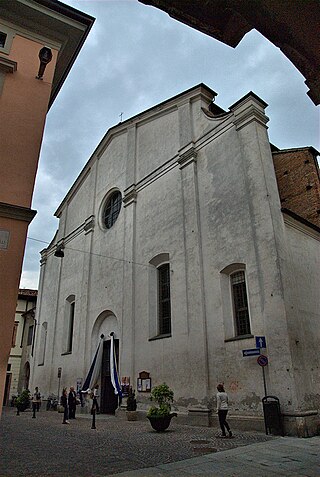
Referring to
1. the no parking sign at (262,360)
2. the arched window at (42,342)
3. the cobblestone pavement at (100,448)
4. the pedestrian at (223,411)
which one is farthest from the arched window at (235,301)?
the arched window at (42,342)

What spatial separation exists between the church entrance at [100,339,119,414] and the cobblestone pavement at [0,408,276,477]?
6566 mm

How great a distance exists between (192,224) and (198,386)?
245 inches

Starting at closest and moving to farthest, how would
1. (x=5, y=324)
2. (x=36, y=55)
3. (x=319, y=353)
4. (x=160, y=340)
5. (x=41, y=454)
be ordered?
(x=5, y=324) < (x=41, y=454) < (x=36, y=55) < (x=319, y=353) < (x=160, y=340)

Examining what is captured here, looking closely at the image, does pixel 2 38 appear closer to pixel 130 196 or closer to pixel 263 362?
pixel 263 362

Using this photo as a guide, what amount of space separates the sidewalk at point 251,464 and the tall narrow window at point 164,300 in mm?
7883

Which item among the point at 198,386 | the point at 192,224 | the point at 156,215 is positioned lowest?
the point at 198,386

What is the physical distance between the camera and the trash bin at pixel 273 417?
958 cm

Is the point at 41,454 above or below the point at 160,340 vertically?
below

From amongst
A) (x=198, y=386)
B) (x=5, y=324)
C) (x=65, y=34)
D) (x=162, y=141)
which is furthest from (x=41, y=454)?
(x=162, y=141)

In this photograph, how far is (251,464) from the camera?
637 cm

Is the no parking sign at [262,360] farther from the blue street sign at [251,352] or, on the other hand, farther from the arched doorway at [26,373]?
the arched doorway at [26,373]

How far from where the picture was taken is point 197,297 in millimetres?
13586

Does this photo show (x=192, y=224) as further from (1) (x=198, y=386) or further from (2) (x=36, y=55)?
(2) (x=36, y=55)

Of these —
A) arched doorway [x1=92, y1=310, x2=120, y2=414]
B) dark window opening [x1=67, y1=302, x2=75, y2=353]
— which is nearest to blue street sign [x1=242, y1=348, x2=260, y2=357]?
arched doorway [x1=92, y1=310, x2=120, y2=414]
